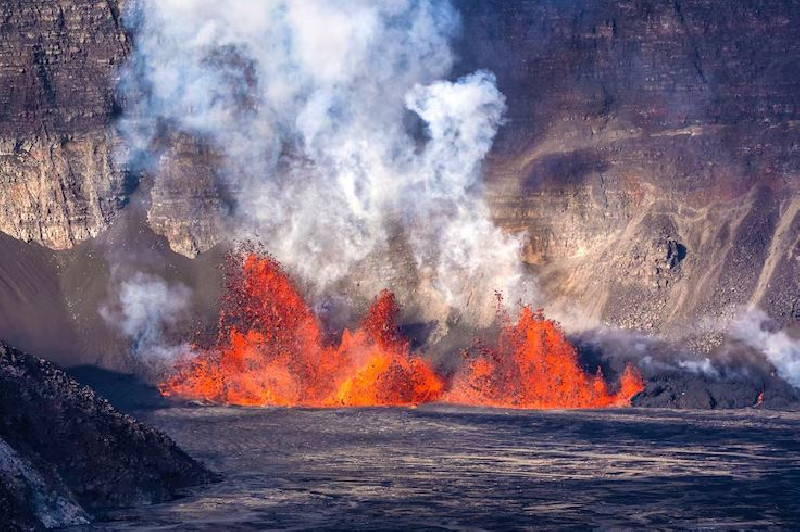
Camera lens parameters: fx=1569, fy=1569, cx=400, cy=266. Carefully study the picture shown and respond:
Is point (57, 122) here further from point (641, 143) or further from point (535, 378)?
point (535, 378)

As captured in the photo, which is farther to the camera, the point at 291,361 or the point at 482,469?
the point at 291,361

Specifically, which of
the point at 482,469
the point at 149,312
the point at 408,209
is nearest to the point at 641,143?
the point at 408,209

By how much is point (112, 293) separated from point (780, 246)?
42166mm

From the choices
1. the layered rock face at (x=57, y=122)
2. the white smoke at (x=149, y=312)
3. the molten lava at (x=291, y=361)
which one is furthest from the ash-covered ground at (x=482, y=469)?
the layered rock face at (x=57, y=122)

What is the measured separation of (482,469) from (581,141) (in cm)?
4756

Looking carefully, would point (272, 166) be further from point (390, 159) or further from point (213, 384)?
point (213, 384)

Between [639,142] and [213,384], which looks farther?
[639,142]

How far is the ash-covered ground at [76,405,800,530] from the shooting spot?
162ft

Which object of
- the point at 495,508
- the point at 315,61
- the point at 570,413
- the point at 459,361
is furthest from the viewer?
the point at 315,61

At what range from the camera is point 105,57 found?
108 meters

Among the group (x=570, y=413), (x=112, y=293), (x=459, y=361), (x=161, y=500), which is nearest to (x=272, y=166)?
(x=112, y=293)

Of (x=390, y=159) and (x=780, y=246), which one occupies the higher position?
(x=390, y=159)

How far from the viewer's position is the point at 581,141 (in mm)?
104438

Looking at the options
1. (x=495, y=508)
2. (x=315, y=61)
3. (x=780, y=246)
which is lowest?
(x=495, y=508)
